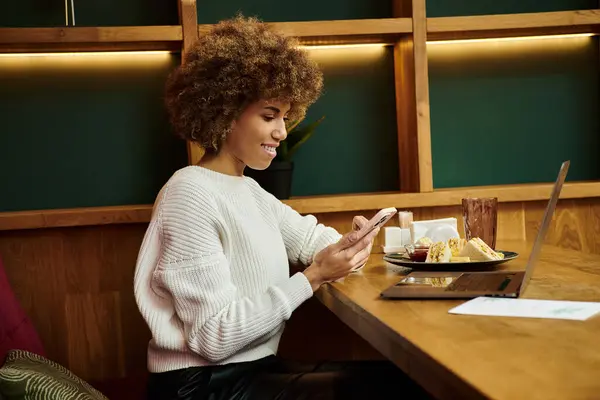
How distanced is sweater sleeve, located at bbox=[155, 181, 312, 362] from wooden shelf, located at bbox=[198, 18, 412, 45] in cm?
104

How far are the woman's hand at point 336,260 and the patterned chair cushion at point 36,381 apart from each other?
56cm

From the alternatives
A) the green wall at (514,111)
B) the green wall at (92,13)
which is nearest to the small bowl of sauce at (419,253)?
the green wall at (514,111)

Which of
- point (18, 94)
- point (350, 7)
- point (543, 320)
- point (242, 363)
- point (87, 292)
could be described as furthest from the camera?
point (350, 7)

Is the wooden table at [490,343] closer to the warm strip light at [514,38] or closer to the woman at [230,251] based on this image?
the woman at [230,251]

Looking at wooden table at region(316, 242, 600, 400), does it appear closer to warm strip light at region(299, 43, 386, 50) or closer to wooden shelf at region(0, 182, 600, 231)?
wooden shelf at region(0, 182, 600, 231)

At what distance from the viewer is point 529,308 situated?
143 centimetres

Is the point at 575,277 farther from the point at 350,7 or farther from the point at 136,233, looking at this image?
the point at 350,7

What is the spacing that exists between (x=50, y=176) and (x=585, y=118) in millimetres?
2037

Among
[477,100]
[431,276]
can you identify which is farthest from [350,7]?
[431,276]

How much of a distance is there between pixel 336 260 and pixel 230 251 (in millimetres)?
254

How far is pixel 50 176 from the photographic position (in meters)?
2.92

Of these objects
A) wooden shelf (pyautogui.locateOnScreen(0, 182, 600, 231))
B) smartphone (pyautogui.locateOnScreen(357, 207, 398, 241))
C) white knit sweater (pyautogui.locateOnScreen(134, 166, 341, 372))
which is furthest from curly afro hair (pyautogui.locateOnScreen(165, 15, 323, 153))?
wooden shelf (pyautogui.locateOnScreen(0, 182, 600, 231))

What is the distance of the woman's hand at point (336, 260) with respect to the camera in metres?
1.92

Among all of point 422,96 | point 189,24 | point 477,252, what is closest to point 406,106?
point 422,96
